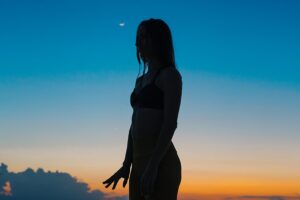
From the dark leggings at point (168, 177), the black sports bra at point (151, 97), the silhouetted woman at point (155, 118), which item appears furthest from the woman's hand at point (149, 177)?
the black sports bra at point (151, 97)

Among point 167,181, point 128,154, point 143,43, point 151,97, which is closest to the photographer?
point 167,181

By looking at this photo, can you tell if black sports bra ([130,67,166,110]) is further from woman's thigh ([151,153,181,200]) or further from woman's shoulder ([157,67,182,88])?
woman's thigh ([151,153,181,200])

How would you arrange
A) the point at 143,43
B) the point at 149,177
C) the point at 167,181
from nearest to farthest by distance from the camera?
the point at 149,177 → the point at 167,181 → the point at 143,43

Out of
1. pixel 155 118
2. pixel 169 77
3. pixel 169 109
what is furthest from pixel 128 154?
pixel 169 77

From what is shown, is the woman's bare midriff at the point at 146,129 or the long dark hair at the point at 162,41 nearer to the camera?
the woman's bare midriff at the point at 146,129

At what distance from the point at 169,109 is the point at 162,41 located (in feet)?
2.55

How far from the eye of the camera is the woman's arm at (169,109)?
19.0ft

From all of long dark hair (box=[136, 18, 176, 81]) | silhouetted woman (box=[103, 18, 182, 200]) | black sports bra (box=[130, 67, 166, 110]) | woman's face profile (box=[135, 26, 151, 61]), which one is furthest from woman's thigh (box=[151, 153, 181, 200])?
woman's face profile (box=[135, 26, 151, 61])

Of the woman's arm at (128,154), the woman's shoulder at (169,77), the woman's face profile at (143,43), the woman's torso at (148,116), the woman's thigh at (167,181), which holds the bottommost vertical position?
the woman's thigh at (167,181)

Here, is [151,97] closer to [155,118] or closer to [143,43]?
[155,118]

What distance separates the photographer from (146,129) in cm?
599

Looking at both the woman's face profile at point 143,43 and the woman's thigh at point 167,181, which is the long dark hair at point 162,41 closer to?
the woman's face profile at point 143,43

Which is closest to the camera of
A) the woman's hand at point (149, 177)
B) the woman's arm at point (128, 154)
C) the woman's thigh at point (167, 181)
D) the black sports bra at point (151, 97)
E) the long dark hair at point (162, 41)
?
the woman's hand at point (149, 177)

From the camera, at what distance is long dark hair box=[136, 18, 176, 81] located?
240 inches
